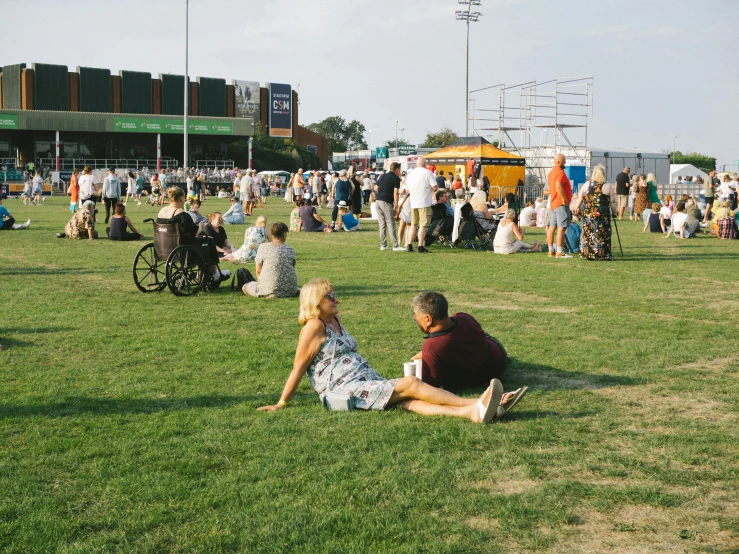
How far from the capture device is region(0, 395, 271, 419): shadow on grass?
18.5 ft

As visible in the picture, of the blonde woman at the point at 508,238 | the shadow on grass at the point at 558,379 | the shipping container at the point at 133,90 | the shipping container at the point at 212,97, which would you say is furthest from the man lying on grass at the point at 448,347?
the shipping container at the point at 212,97

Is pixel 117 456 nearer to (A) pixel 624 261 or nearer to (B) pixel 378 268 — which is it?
(B) pixel 378 268

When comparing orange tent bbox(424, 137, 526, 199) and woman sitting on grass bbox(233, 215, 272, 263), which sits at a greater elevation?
orange tent bbox(424, 137, 526, 199)

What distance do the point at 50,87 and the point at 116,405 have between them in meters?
72.2

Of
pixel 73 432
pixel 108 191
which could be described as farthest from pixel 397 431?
pixel 108 191

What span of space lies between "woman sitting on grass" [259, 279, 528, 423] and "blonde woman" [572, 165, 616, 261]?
10.4 meters

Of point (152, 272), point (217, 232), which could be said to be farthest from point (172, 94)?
point (152, 272)

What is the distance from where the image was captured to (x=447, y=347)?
605cm

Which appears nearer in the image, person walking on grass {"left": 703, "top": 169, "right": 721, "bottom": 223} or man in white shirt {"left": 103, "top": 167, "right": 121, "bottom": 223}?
man in white shirt {"left": 103, "top": 167, "right": 121, "bottom": 223}

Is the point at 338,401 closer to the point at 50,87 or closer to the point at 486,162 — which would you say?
the point at 486,162

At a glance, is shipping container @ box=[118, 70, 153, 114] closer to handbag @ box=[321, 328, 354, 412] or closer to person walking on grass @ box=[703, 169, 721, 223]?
person walking on grass @ box=[703, 169, 721, 223]

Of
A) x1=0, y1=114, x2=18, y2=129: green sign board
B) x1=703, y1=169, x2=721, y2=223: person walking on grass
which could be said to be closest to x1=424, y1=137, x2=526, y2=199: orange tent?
x1=703, y1=169, x2=721, y2=223: person walking on grass

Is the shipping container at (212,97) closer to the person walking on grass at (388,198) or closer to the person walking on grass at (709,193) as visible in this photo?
the person walking on grass at (709,193)

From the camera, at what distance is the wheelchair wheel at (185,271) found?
1084cm
